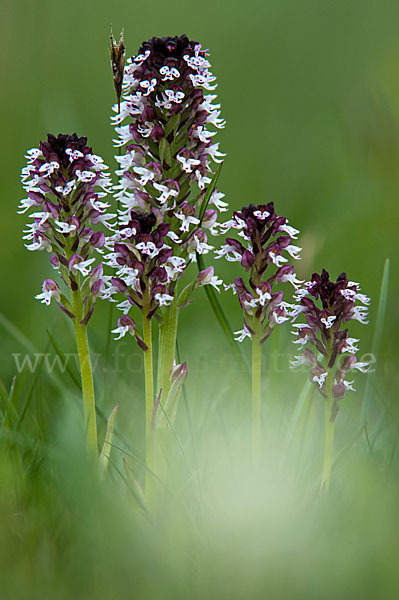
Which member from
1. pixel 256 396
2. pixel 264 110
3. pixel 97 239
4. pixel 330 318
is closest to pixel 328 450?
pixel 256 396

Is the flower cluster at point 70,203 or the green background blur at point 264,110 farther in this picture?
the green background blur at point 264,110

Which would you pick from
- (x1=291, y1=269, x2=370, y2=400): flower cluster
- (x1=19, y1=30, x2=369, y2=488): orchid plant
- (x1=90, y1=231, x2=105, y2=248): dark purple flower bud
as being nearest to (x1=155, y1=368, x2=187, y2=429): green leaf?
(x1=19, y1=30, x2=369, y2=488): orchid plant

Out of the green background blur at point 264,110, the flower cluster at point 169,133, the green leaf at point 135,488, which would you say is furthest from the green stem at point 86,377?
the green background blur at point 264,110

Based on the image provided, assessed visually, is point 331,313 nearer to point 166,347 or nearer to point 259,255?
point 259,255

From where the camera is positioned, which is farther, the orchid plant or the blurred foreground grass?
the orchid plant

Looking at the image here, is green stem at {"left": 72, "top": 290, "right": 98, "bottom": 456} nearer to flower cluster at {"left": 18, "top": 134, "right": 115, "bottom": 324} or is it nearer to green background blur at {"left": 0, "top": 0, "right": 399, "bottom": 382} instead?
flower cluster at {"left": 18, "top": 134, "right": 115, "bottom": 324}

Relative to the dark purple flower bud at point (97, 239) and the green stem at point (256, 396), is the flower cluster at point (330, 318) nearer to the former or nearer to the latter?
the green stem at point (256, 396)

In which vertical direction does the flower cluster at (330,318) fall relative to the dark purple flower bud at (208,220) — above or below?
below
